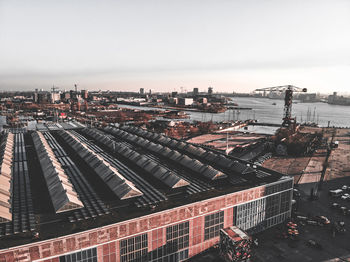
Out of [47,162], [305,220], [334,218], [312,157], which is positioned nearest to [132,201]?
[47,162]

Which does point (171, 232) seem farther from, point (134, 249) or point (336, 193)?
point (336, 193)

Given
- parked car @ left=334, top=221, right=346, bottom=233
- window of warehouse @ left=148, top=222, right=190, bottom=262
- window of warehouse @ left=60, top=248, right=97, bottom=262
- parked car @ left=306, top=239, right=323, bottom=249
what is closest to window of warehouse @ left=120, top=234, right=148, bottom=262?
window of warehouse @ left=148, top=222, right=190, bottom=262

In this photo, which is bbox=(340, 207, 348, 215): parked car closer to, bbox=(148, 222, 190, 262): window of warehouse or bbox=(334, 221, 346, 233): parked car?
bbox=(334, 221, 346, 233): parked car

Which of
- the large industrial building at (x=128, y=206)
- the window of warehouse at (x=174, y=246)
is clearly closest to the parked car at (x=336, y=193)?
the large industrial building at (x=128, y=206)

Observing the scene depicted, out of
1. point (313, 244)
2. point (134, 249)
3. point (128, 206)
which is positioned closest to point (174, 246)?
point (134, 249)

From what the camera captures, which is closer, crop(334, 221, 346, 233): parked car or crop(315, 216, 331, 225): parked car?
crop(334, 221, 346, 233): parked car

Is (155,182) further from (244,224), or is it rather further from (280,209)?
(280,209)

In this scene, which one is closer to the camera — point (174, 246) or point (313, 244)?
point (174, 246)
